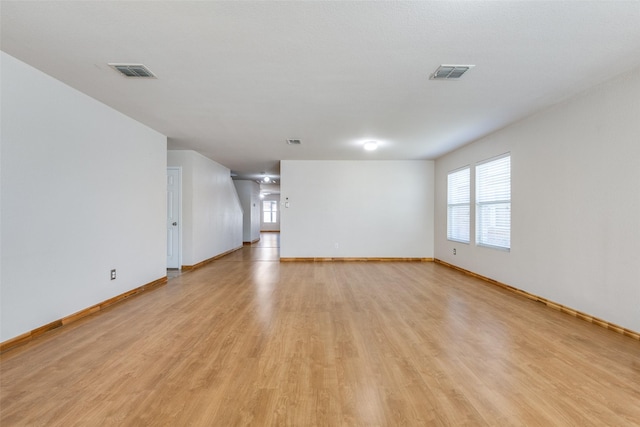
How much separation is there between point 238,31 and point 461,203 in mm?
5146

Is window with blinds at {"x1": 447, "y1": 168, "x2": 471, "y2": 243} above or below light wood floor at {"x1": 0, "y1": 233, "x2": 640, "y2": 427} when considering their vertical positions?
above

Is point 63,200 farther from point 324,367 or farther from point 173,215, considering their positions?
point 324,367

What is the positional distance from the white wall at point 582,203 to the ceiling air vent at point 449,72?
5.18 ft

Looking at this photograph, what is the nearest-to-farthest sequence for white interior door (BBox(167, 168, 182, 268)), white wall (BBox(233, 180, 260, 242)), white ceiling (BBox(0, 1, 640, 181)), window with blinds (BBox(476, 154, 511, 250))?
white ceiling (BBox(0, 1, 640, 181)) → window with blinds (BBox(476, 154, 511, 250)) → white interior door (BBox(167, 168, 182, 268)) → white wall (BBox(233, 180, 260, 242))

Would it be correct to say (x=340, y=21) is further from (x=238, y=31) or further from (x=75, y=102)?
(x=75, y=102)

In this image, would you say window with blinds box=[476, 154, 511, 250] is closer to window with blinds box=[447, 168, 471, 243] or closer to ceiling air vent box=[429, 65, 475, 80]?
window with blinds box=[447, 168, 471, 243]

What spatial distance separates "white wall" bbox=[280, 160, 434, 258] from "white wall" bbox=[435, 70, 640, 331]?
102 inches

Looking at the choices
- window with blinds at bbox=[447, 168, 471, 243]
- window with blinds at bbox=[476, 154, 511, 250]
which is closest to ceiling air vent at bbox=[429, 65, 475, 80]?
window with blinds at bbox=[476, 154, 511, 250]

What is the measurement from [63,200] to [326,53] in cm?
295

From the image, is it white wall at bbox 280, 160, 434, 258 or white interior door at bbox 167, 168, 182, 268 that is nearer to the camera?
white interior door at bbox 167, 168, 182, 268

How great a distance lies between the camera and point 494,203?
15.5ft

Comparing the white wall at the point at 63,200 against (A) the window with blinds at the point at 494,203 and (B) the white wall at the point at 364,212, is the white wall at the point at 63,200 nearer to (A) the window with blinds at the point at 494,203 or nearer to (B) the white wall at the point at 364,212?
(B) the white wall at the point at 364,212

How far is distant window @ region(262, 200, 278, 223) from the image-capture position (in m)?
17.9

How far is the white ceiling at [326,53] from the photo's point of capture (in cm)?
188
